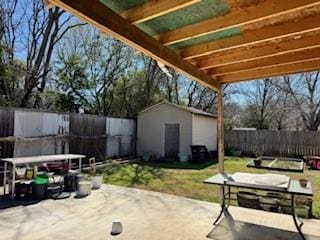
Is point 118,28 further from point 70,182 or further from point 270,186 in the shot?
point 70,182

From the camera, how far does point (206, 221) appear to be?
441 cm

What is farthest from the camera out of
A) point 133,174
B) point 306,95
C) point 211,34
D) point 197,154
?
point 306,95

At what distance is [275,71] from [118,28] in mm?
2976

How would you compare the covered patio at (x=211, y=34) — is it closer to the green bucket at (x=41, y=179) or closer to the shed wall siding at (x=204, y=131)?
the green bucket at (x=41, y=179)

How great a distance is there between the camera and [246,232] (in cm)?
396

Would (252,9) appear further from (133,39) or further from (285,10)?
(133,39)

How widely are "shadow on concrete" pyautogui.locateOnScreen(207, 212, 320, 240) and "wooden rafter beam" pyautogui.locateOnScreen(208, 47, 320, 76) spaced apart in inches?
97.7

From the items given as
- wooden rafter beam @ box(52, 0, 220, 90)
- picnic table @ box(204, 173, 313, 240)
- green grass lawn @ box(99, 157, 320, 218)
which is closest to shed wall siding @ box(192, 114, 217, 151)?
green grass lawn @ box(99, 157, 320, 218)

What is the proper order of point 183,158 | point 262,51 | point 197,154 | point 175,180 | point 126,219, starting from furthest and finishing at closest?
point 183,158 < point 197,154 < point 175,180 < point 126,219 < point 262,51

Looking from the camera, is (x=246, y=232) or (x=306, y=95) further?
(x=306, y=95)

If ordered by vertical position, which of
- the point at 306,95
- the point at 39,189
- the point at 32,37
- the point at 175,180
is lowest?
the point at 175,180

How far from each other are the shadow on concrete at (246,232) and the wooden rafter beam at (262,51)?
2.51 meters

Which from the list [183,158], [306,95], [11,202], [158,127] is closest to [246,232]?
[11,202]

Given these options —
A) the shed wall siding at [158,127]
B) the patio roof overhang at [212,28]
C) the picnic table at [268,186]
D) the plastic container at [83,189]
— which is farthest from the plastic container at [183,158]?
the patio roof overhang at [212,28]
